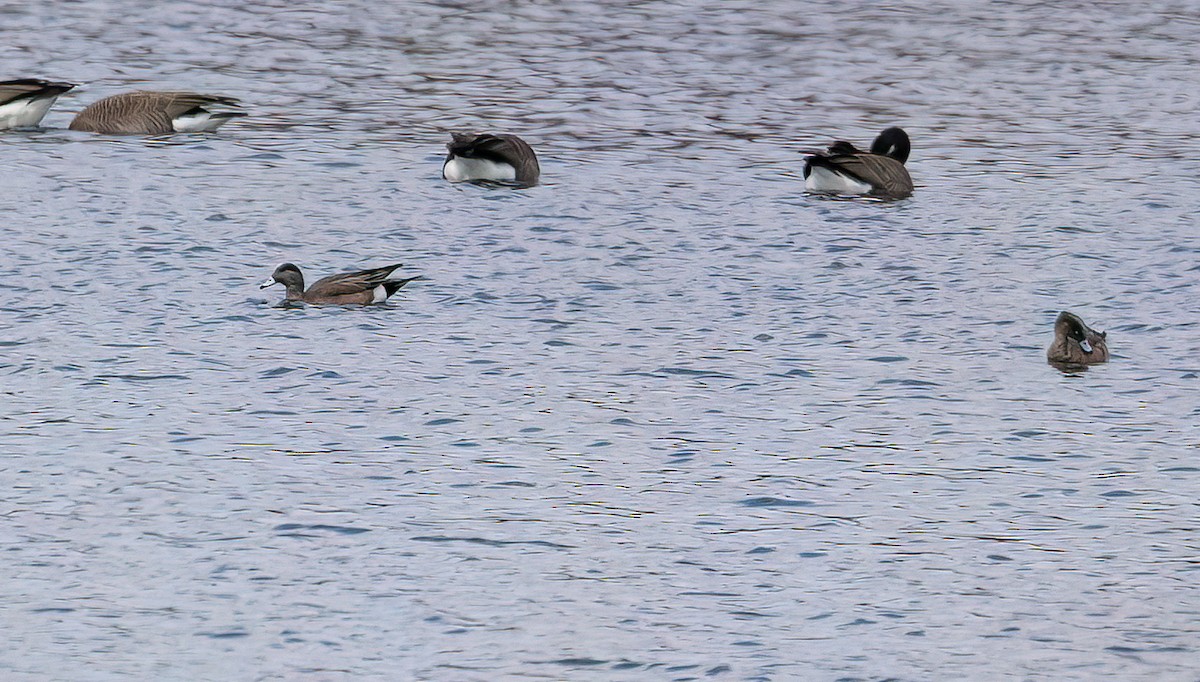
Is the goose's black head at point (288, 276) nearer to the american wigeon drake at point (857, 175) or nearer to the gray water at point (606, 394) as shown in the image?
the gray water at point (606, 394)

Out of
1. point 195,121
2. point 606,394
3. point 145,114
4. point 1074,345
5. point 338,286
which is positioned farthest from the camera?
point 195,121

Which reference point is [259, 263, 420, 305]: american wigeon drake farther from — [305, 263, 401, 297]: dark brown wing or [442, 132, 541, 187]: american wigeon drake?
[442, 132, 541, 187]: american wigeon drake

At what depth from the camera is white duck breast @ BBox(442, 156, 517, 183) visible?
19.0 m

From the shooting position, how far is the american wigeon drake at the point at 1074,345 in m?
13.1

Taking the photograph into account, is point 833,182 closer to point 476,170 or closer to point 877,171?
point 877,171

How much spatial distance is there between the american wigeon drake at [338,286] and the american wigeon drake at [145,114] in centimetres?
698

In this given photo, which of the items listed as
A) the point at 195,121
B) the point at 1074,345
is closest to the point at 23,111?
the point at 195,121

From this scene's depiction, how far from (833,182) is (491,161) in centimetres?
328

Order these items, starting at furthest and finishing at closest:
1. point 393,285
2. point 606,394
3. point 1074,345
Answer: point 393,285
point 1074,345
point 606,394

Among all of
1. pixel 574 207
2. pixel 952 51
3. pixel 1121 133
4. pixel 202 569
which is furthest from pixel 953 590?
pixel 952 51

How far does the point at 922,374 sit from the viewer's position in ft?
42.7

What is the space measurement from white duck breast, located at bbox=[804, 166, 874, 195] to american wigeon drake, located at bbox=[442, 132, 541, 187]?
8.73ft

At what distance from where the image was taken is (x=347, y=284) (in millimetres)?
14898

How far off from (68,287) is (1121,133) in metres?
12.1
